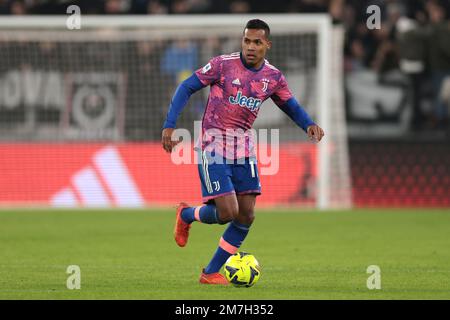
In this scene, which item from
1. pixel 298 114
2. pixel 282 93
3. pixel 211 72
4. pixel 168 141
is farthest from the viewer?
pixel 298 114

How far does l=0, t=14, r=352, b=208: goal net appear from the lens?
698 inches

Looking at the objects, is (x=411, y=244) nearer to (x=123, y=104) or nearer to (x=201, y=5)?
(x=123, y=104)

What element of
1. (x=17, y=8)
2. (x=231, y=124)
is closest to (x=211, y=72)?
(x=231, y=124)

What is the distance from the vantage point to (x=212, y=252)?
1130 centimetres

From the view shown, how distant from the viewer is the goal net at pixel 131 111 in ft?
58.1

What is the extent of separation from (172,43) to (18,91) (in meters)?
2.72

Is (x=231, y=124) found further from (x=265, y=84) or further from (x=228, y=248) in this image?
(x=228, y=248)

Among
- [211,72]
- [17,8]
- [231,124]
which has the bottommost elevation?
[231,124]

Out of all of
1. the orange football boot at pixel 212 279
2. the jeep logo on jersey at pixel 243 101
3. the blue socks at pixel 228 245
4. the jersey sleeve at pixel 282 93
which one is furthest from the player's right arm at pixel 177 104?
the orange football boot at pixel 212 279

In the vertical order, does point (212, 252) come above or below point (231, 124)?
below

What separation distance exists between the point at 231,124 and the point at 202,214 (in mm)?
768

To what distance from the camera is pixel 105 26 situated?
706 inches

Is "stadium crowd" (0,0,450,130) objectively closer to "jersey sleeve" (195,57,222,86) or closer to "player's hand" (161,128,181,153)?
"jersey sleeve" (195,57,222,86)

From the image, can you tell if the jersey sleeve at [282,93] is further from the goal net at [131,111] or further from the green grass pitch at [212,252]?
the goal net at [131,111]
